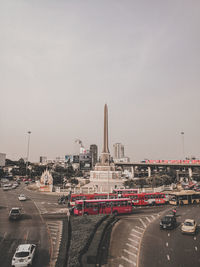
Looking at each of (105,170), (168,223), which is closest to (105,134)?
(105,170)

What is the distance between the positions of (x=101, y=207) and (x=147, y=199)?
12814 mm

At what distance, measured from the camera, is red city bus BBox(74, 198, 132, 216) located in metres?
29.6

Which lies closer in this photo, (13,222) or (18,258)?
(18,258)

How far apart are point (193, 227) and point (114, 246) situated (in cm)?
954

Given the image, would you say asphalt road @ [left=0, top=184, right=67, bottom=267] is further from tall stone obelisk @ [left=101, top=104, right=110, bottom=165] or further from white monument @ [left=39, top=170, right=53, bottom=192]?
tall stone obelisk @ [left=101, top=104, right=110, bottom=165]

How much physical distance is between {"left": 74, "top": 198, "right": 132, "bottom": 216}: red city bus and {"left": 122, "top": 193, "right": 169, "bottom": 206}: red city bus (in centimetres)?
567

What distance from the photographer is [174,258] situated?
50.0 feet

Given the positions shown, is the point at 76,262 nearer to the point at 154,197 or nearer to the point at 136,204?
the point at 136,204

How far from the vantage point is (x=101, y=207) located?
1198 inches

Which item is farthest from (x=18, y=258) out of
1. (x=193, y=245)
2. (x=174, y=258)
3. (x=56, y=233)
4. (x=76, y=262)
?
(x=193, y=245)

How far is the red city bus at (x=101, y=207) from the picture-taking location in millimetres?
29586

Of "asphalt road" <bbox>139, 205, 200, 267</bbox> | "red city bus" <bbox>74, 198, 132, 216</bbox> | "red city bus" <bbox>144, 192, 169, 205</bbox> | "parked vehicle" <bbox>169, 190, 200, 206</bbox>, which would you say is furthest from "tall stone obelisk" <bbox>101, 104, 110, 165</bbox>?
"asphalt road" <bbox>139, 205, 200, 267</bbox>

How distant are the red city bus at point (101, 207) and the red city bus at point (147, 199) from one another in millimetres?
5670

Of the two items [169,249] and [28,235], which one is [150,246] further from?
[28,235]
